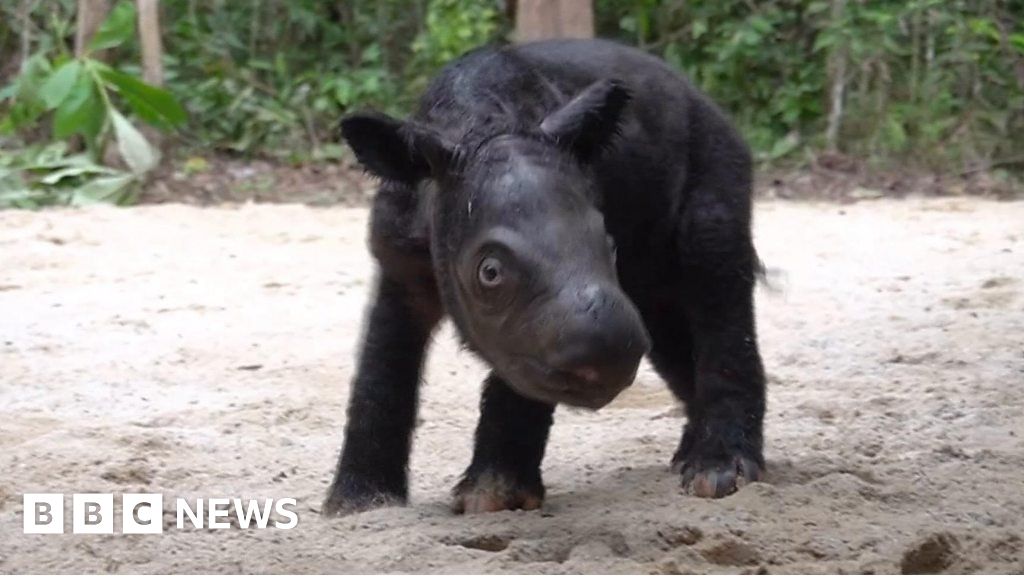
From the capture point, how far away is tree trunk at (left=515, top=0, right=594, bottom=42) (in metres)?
9.80

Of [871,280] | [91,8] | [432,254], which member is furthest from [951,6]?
[432,254]

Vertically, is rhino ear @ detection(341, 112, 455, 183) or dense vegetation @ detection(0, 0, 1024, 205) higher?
rhino ear @ detection(341, 112, 455, 183)

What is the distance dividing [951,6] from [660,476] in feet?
31.4

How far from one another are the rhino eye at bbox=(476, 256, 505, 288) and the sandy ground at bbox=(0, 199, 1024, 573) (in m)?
0.63

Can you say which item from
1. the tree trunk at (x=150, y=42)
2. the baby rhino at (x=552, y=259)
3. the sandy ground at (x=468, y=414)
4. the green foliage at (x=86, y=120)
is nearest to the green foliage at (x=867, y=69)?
the sandy ground at (x=468, y=414)

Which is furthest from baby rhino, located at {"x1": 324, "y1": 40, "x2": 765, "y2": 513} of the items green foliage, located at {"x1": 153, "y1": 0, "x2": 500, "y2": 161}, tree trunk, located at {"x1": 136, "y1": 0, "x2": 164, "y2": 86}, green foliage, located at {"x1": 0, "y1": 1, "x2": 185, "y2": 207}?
green foliage, located at {"x1": 153, "y1": 0, "x2": 500, "y2": 161}

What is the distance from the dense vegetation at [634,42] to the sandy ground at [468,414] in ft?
9.81

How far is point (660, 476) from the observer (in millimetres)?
4715

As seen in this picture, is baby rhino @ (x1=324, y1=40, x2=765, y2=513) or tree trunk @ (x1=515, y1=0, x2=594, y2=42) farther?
tree trunk @ (x1=515, y1=0, x2=594, y2=42)

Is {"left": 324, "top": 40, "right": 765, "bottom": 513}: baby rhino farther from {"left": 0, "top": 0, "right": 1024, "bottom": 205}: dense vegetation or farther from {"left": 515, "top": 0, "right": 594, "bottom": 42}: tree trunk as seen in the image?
{"left": 0, "top": 0, "right": 1024, "bottom": 205}: dense vegetation

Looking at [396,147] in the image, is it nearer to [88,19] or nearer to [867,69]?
[88,19]

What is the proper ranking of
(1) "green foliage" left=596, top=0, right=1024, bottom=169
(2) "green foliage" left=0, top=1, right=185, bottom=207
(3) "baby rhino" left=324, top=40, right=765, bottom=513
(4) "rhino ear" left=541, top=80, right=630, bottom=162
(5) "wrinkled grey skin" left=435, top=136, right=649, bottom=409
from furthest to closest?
(1) "green foliage" left=596, top=0, right=1024, bottom=169 < (2) "green foliage" left=0, top=1, right=185, bottom=207 < (4) "rhino ear" left=541, top=80, right=630, bottom=162 < (3) "baby rhino" left=324, top=40, right=765, bottom=513 < (5) "wrinkled grey skin" left=435, top=136, right=649, bottom=409

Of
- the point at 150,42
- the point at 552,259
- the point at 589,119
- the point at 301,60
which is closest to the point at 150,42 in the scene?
the point at 150,42

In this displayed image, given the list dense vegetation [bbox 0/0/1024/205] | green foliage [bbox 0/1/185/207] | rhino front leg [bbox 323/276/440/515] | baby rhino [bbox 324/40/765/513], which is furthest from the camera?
dense vegetation [bbox 0/0/1024/205]
